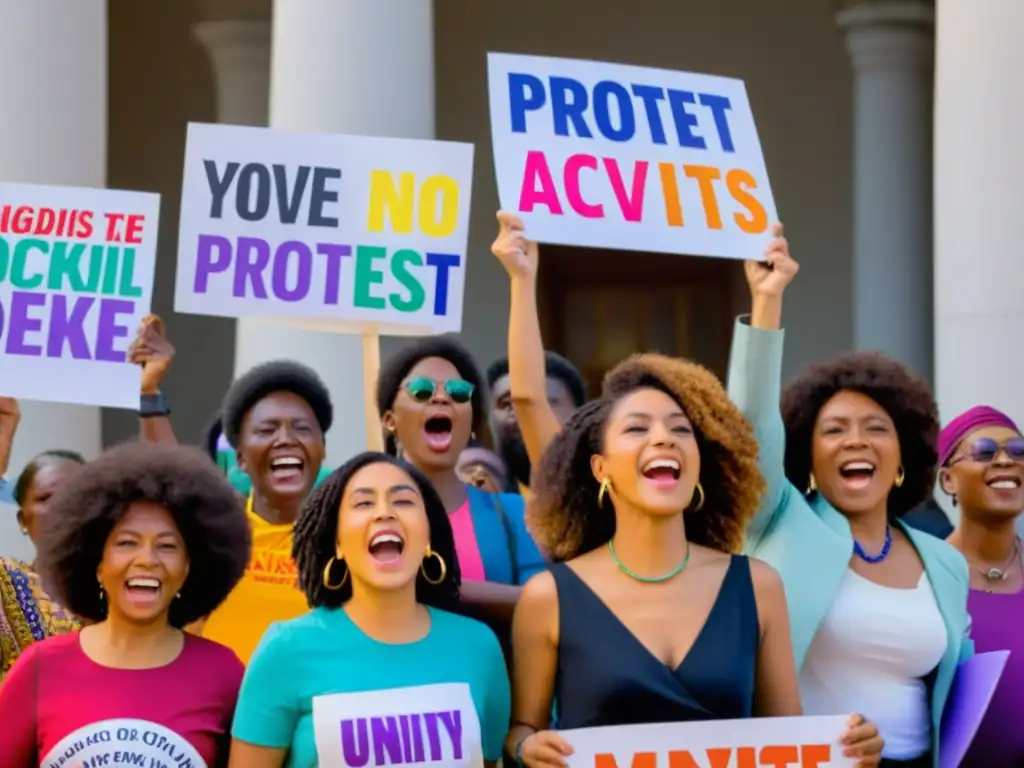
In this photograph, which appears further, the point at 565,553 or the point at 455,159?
the point at 455,159

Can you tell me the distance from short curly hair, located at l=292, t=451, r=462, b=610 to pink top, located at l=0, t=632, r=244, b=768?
1.11 feet

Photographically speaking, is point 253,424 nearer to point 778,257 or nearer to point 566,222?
point 566,222

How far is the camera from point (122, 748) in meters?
4.32

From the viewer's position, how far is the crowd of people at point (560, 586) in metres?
4.39

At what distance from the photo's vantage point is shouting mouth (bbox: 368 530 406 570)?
452 centimetres

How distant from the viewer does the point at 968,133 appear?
9.71m

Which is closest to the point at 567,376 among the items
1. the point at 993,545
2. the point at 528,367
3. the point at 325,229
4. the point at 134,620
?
the point at 325,229

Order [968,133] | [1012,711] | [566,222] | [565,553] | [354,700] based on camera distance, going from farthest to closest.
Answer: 1. [968,133]
2. [566,222]
3. [1012,711]
4. [565,553]
5. [354,700]

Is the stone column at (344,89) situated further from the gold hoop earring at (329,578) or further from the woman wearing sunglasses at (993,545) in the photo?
the gold hoop earring at (329,578)

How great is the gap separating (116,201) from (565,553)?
9.91 ft

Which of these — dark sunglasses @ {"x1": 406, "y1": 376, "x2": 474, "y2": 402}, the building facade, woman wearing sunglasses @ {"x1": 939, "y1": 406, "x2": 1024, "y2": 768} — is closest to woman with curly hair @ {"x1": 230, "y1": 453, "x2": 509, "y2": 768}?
dark sunglasses @ {"x1": 406, "y1": 376, "x2": 474, "y2": 402}

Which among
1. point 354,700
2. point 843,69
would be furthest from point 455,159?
point 843,69

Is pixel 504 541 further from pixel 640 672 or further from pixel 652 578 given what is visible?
pixel 640 672

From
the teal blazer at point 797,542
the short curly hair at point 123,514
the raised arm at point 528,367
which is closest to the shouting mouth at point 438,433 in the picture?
the raised arm at point 528,367
